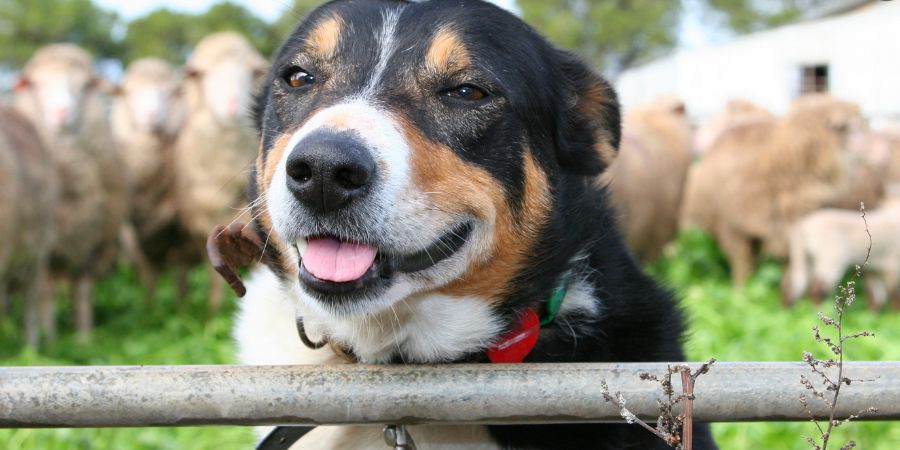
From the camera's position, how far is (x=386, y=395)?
1842 mm

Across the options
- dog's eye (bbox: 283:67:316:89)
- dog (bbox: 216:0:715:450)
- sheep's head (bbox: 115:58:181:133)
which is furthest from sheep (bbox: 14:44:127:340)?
dog's eye (bbox: 283:67:316:89)

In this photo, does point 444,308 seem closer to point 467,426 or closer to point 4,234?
point 467,426

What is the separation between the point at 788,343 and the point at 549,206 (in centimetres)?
430

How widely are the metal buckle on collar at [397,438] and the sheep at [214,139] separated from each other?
A: 7.28 meters

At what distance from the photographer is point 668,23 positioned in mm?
53562

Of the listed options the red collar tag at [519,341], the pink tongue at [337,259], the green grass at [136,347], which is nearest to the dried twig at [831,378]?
the red collar tag at [519,341]

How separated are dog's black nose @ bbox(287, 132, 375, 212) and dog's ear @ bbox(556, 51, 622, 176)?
94 cm

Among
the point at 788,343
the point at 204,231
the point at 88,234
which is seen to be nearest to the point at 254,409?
the point at 788,343

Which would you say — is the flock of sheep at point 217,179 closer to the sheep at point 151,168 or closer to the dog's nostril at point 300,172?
the sheep at point 151,168

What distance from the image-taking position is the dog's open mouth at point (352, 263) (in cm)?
236

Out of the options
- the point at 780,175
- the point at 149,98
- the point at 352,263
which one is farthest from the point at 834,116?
the point at 352,263

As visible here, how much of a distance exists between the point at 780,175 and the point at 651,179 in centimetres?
133

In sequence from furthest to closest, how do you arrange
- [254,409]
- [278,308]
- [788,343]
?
[788,343]
[278,308]
[254,409]

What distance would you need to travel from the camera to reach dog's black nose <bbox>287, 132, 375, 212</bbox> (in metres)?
2.19
